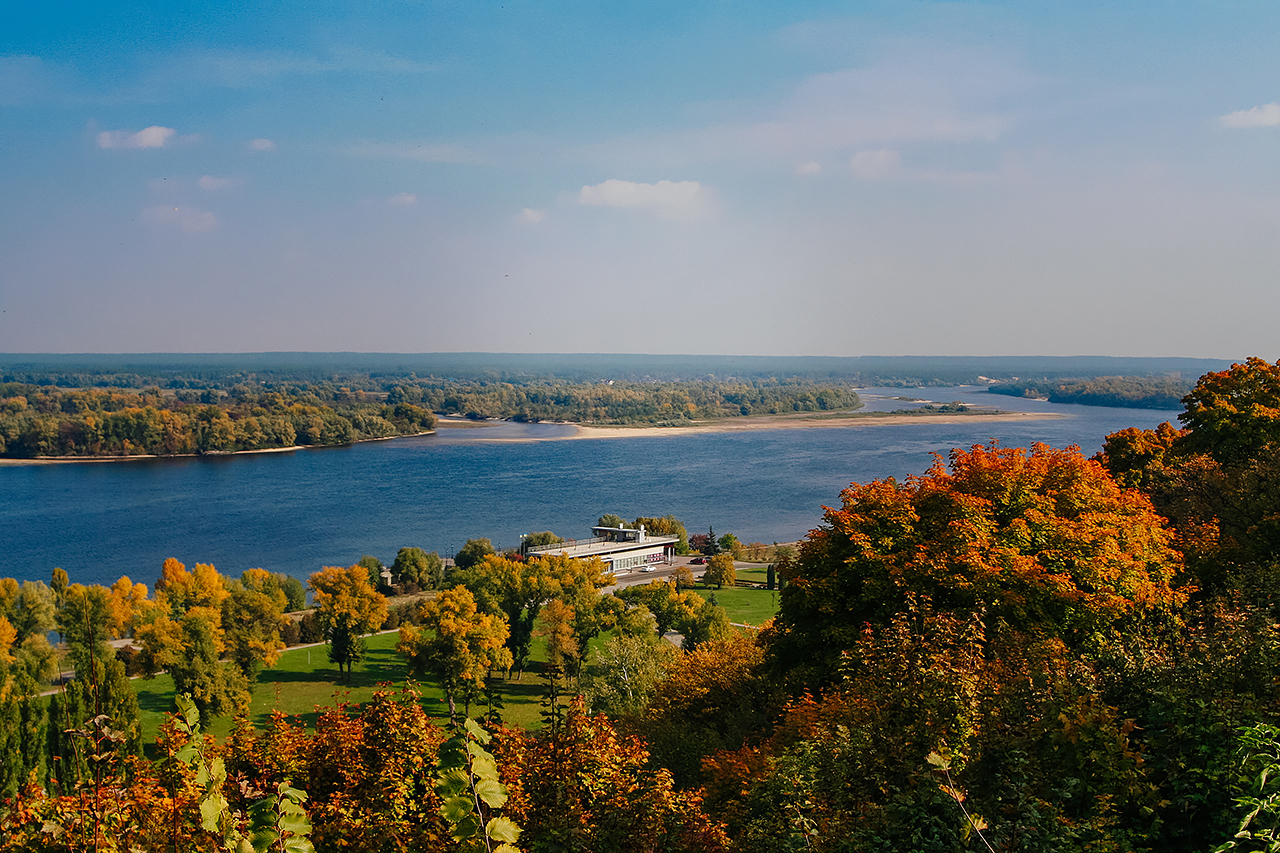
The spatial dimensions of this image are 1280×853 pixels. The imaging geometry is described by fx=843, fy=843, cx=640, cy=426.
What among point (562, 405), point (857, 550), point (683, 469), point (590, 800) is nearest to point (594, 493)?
point (683, 469)

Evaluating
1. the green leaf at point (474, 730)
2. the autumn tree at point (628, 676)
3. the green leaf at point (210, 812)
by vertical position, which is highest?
the green leaf at point (474, 730)

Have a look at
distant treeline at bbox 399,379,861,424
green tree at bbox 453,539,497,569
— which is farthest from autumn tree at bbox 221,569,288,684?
distant treeline at bbox 399,379,861,424

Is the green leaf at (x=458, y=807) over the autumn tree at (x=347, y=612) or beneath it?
over

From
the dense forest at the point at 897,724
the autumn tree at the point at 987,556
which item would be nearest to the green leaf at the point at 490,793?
the dense forest at the point at 897,724

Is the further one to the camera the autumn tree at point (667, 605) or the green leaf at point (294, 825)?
the autumn tree at point (667, 605)

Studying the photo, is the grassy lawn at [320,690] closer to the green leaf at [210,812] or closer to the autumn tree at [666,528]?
the green leaf at [210,812]

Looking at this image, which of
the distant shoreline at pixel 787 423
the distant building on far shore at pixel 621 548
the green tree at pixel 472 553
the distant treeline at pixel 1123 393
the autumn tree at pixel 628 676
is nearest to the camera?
the autumn tree at pixel 628 676

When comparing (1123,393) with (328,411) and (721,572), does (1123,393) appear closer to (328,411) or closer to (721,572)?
(721,572)
